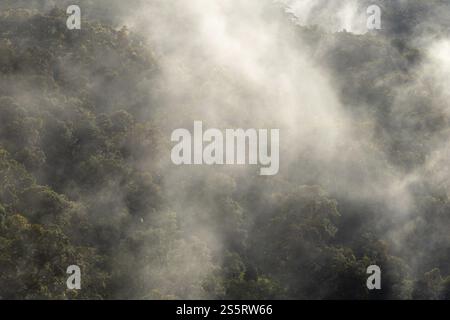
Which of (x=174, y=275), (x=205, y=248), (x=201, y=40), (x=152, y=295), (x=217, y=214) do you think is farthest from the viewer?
(x=201, y=40)

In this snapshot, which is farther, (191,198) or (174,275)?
(191,198)

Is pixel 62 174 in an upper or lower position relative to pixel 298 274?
upper

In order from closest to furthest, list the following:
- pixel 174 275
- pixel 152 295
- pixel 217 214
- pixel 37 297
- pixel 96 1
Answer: pixel 37 297
pixel 152 295
pixel 174 275
pixel 217 214
pixel 96 1

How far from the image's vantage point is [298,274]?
3425cm

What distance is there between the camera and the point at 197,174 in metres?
38.3

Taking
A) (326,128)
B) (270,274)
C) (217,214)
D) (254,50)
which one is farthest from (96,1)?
(270,274)

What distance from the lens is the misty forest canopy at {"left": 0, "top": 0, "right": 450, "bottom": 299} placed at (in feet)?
103

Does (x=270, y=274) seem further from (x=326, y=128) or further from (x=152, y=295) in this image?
(x=326, y=128)

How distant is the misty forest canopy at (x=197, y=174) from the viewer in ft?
103

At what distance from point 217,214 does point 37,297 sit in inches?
504

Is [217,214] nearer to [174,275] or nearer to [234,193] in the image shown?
[234,193]

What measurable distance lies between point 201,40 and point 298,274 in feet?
94.7

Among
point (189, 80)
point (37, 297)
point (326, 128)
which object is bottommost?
point (37, 297)

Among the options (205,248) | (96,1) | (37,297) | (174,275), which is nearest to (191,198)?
(205,248)
